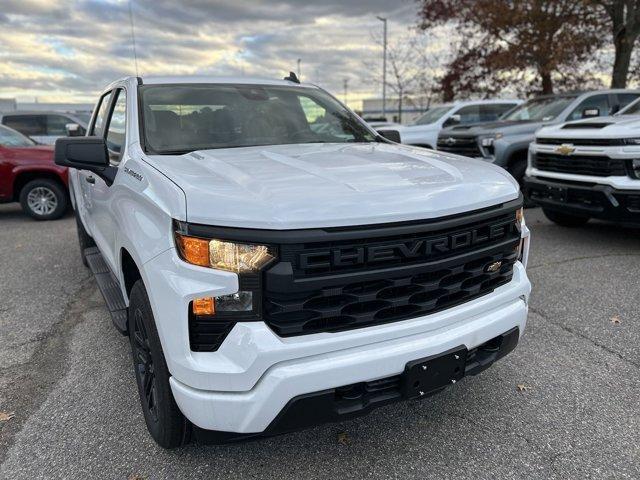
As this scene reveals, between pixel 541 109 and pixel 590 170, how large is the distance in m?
3.67

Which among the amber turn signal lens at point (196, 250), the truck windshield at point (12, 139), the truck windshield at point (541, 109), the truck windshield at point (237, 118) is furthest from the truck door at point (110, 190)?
the truck windshield at point (541, 109)

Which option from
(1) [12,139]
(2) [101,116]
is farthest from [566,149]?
(1) [12,139]

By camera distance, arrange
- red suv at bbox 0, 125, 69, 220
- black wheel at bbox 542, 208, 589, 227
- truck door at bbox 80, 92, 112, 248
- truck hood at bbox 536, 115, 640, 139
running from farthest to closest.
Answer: red suv at bbox 0, 125, 69, 220
black wheel at bbox 542, 208, 589, 227
truck hood at bbox 536, 115, 640, 139
truck door at bbox 80, 92, 112, 248

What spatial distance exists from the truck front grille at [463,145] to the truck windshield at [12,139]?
726cm

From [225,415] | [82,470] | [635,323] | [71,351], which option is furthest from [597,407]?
[71,351]

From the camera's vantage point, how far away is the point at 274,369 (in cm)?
188

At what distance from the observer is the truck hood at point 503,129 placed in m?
8.02

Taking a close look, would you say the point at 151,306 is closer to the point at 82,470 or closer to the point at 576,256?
the point at 82,470

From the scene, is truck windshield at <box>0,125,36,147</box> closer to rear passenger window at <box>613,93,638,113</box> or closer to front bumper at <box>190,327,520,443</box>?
front bumper at <box>190,327,520,443</box>

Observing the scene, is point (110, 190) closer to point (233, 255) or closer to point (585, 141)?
point (233, 255)

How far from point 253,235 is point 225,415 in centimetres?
68

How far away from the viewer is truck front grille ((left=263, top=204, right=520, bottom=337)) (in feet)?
6.24

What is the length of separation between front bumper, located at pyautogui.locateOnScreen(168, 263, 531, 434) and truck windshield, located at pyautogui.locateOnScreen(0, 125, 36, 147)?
795cm

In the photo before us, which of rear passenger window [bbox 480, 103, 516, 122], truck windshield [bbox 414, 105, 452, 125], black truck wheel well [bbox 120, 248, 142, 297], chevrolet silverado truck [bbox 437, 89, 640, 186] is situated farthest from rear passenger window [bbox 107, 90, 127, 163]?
rear passenger window [bbox 480, 103, 516, 122]
